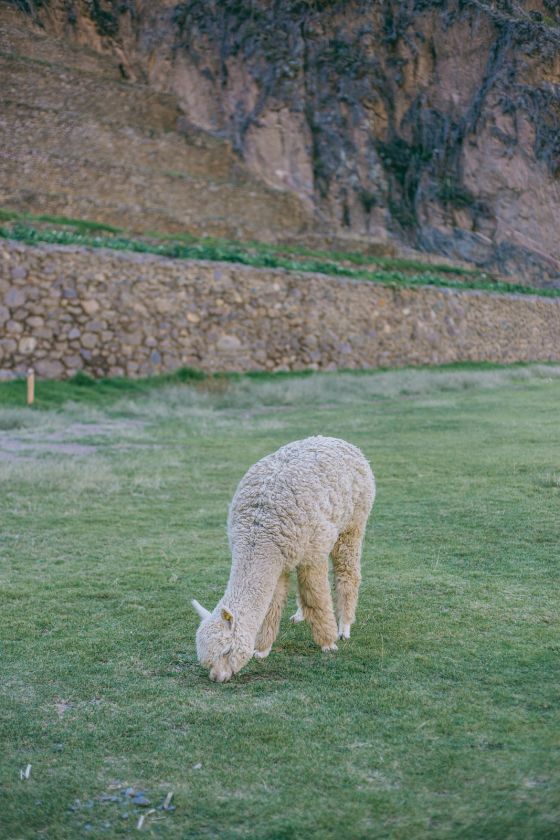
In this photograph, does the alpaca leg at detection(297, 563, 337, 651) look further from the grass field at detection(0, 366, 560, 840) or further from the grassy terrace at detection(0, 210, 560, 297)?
the grassy terrace at detection(0, 210, 560, 297)

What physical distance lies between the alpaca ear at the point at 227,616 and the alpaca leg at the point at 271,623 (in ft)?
1.78

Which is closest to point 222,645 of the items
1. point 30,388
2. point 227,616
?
point 227,616

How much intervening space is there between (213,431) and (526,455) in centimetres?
456

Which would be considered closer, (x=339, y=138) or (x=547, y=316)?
(x=547, y=316)

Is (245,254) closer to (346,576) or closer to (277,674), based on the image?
(346,576)

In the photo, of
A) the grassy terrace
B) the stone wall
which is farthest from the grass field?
the grassy terrace

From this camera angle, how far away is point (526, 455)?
10406 millimetres

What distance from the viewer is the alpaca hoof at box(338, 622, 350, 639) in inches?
202

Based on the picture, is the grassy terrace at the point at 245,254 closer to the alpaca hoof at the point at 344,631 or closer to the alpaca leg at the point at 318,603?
the alpaca hoof at the point at 344,631

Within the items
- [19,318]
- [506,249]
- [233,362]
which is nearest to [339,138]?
[506,249]

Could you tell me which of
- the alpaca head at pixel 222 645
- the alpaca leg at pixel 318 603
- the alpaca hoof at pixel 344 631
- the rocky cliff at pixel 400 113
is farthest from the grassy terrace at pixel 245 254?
the alpaca head at pixel 222 645

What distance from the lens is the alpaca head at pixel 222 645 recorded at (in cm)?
416

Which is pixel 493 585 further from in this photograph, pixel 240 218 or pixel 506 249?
pixel 506 249

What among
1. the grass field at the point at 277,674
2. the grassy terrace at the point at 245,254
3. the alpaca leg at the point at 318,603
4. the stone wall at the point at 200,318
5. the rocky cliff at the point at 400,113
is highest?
the rocky cliff at the point at 400,113
